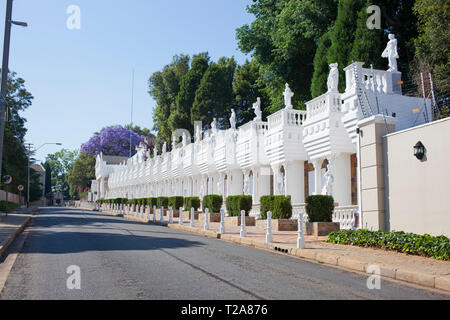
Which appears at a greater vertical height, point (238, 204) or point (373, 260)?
point (238, 204)

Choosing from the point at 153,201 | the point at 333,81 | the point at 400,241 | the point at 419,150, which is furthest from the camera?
the point at 153,201

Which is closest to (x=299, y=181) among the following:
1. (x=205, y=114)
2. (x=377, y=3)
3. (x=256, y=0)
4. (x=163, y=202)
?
(x=377, y=3)

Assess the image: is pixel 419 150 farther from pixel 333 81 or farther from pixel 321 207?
pixel 333 81

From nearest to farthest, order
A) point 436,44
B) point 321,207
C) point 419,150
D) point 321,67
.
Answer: point 419,150
point 321,207
point 436,44
point 321,67

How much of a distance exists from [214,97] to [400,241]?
43.8m

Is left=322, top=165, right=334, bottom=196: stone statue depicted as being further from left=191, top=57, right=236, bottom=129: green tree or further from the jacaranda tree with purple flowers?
the jacaranda tree with purple flowers

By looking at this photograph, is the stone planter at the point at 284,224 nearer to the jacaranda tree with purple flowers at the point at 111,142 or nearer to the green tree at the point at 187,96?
the green tree at the point at 187,96

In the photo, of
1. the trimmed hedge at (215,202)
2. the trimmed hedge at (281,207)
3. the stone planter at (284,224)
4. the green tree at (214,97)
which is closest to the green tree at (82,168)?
the green tree at (214,97)

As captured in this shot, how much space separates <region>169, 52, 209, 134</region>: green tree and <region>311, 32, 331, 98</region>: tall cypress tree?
1131 inches

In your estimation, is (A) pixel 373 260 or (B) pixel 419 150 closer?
(A) pixel 373 260

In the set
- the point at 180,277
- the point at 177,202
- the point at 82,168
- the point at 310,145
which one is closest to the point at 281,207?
the point at 310,145

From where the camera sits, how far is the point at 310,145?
2122 centimetres
